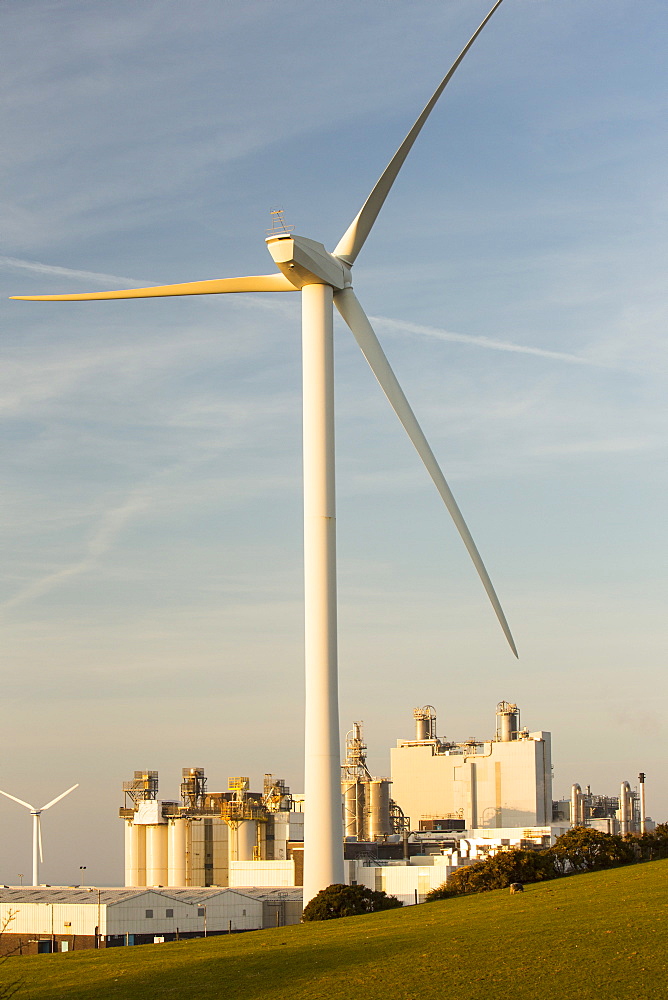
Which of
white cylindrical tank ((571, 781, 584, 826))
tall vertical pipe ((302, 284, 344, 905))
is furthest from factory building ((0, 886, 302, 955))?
white cylindrical tank ((571, 781, 584, 826))

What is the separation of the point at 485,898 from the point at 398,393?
18.5 meters

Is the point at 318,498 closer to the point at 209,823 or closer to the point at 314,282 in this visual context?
the point at 314,282

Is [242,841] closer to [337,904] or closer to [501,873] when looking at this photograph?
[501,873]

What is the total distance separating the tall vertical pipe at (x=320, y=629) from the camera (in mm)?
40281

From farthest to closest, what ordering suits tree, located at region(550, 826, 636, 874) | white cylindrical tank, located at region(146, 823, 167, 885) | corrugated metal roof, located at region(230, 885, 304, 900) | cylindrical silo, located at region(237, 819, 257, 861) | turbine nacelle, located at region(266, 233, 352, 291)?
white cylindrical tank, located at region(146, 823, 167, 885) < cylindrical silo, located at region(237, 819, 257, 861) < corrugated metal roof, located at region(230, 885, 304, 900) < tree, located at region(550, 826, 636, 874) < turbine nacelle, located at region(266, 233, 352, 291)

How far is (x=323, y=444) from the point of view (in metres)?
43.0

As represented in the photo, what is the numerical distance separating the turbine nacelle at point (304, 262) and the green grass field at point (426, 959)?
76.1 ft

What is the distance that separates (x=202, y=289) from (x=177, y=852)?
61.0 m

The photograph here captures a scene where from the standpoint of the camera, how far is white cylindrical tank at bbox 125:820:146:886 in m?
98.4

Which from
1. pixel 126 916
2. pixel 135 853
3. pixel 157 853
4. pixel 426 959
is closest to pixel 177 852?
pixel 157 853

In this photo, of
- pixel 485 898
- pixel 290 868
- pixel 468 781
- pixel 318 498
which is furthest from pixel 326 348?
pixel 468 781

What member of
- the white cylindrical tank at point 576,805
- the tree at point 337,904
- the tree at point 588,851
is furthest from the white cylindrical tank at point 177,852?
the tree at point 337,904

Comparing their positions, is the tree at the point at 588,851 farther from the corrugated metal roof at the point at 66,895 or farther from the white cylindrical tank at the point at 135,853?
the white cylindrical tank at the point at 135,853

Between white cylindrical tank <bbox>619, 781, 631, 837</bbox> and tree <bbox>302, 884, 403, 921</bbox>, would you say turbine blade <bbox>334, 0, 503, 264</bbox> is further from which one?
white cylindrical tank <bbox>619, 781, 631, 837</bbox>
